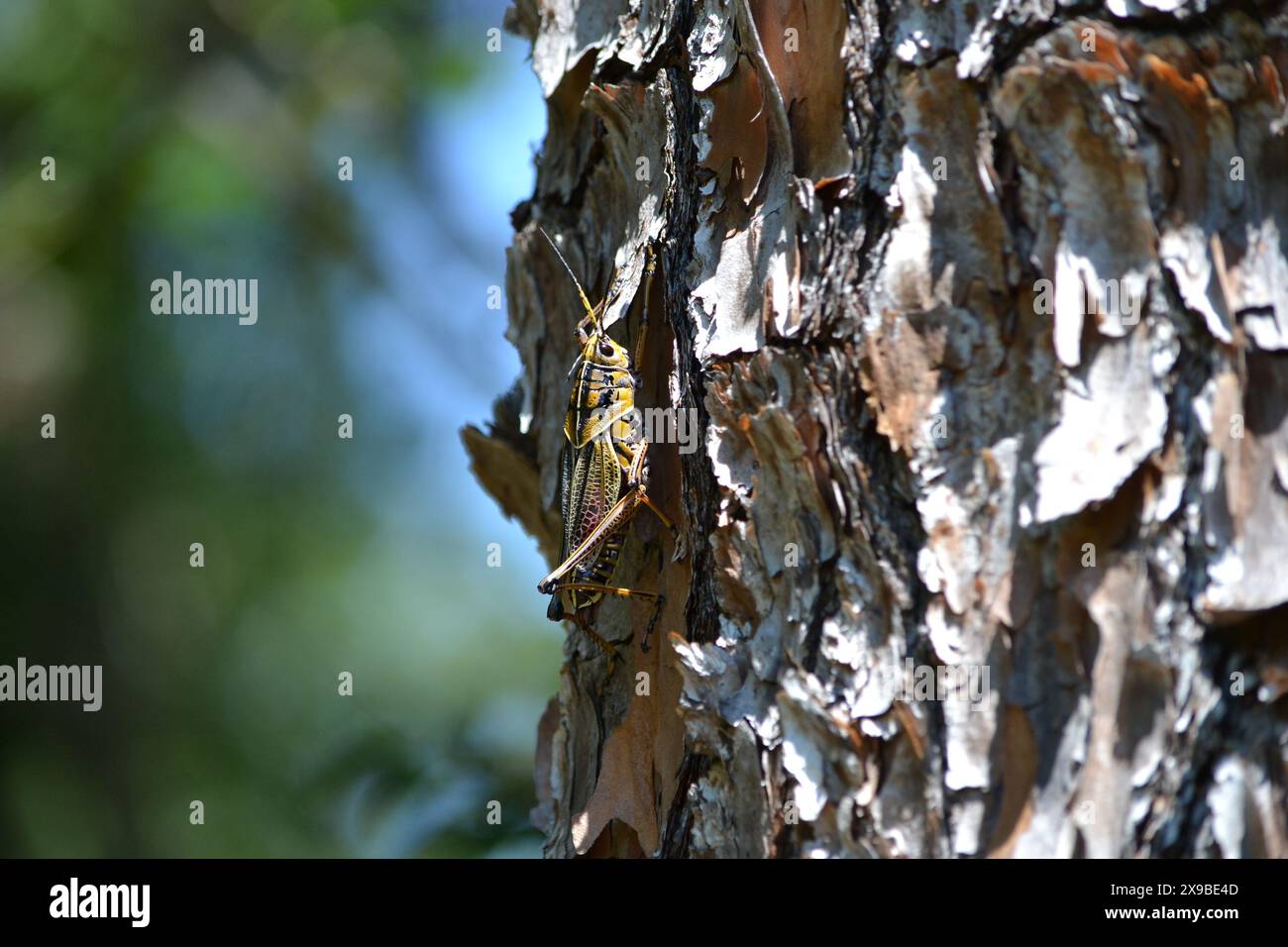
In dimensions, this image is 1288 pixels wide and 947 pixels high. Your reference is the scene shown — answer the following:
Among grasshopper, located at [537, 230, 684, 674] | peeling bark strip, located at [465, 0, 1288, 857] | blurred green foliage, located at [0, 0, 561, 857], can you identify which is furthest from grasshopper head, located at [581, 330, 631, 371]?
blurred green foliage, located at [0, 0, 561, 857]

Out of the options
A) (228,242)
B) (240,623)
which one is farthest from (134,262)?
(240,623)

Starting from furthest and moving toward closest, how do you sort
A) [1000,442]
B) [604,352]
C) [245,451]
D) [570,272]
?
1. [245,451]
2. [570,272]
3. [604,352]
4. [1000,442]

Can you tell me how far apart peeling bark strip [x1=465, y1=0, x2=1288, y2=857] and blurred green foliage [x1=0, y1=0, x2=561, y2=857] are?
148 centimetres

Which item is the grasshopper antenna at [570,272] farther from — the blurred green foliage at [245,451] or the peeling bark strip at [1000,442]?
the blurred green foliage at [245,451]

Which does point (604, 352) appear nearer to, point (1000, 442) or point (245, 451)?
point (1000, 442)

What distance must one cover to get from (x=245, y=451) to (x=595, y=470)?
1796 mm

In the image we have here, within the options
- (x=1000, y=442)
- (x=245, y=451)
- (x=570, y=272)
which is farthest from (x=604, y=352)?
(x=245, y=451)

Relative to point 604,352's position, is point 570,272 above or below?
above

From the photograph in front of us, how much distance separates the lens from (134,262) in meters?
2.95

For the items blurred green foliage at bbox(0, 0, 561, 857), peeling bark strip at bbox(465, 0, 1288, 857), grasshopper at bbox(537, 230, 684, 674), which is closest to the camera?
peeling bark strip at bbox(465, 0, 1288, 857)

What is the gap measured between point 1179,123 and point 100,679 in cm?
329

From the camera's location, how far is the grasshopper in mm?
1884

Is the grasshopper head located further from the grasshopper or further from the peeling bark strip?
the peeling bark strip

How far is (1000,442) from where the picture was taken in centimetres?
112
